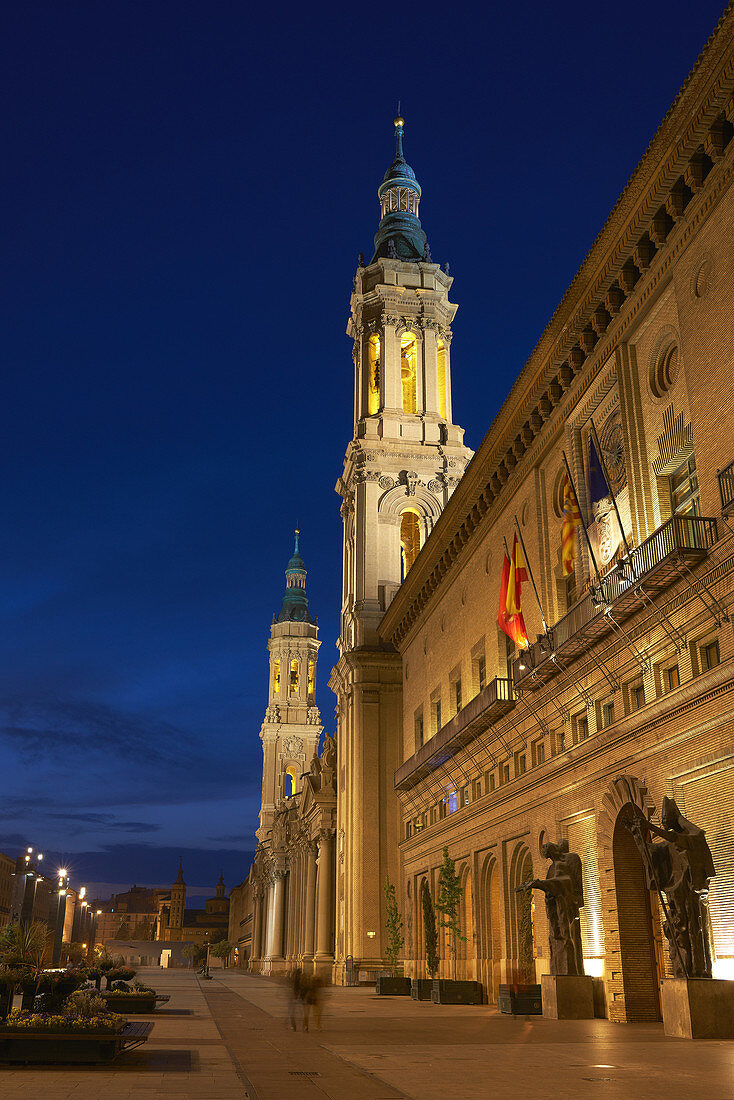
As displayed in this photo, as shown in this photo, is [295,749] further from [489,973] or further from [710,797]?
[710,797]

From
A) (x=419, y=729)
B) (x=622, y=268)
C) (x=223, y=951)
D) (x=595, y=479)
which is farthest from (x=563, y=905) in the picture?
(x=223, y=951)

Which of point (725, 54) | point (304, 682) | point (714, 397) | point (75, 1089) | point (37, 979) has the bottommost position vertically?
point (75, 1089)

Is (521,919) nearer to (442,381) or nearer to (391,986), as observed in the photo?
(391,986)

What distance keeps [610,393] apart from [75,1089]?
22.8 metres

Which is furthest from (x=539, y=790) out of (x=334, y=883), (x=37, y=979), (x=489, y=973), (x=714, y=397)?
(x=334, y=883)

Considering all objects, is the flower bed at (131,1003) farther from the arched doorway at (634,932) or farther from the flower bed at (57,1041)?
the flower bed at (57,1041)

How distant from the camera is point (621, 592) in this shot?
2492 centimetres

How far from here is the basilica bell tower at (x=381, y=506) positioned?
6003cm

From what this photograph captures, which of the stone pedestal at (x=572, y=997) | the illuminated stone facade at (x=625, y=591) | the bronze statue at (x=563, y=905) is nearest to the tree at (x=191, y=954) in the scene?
the illuminated stone facade at (x=625, y=591)

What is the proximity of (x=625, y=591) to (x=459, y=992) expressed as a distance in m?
19.3

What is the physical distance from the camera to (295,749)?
428ft

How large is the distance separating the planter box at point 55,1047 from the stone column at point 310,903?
200ft

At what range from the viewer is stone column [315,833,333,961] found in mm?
69000

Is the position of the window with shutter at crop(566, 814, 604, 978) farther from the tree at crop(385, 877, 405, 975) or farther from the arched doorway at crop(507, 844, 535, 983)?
the tree at crop(385, 877, 405, 975)
